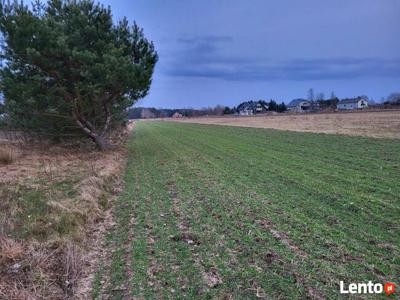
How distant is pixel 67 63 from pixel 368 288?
46.9ft

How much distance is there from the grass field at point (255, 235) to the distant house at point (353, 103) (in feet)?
355

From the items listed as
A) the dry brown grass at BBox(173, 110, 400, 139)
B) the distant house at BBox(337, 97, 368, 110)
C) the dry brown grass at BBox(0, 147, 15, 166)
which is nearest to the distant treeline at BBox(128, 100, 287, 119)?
the distant house at BBox(337, 97, 368, 110)

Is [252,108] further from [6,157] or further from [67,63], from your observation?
[6,157]

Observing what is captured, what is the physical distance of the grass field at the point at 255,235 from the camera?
3729mm

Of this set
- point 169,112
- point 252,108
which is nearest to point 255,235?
point 252,108

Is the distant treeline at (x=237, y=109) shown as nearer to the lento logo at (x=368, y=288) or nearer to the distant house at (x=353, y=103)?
the distant house at (x=353, y=103)

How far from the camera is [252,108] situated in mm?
124500

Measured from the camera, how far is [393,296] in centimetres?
332

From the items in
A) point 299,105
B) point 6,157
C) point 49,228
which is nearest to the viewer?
point 49,228

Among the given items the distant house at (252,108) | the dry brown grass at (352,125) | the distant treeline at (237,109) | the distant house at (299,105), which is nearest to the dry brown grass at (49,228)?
the dry brown grass at (352,125)

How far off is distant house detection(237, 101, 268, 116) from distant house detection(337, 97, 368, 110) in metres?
27.4

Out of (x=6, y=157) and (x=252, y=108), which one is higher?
(x=252, y=108)

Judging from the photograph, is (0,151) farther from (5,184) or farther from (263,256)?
(263,256)

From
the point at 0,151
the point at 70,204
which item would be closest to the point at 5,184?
the point at 70,204
